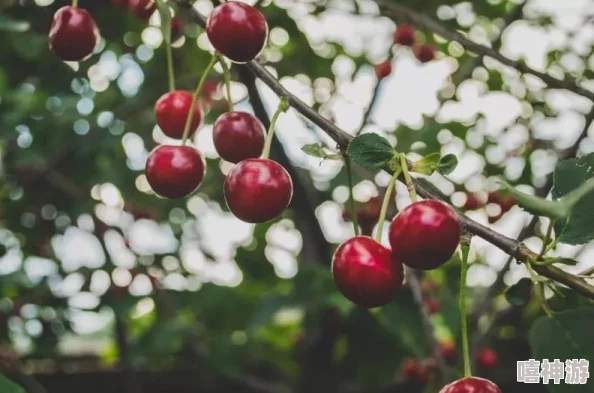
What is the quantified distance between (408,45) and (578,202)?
1700 millimetres

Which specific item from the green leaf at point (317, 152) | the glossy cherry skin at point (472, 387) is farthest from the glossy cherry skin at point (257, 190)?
the glossy cherry skin at point (472, 387)

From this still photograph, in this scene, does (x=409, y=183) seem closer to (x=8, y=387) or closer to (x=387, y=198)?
(x=387, y=198)

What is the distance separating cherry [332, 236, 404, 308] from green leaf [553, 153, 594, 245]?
206 mm

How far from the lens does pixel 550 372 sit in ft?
2.75

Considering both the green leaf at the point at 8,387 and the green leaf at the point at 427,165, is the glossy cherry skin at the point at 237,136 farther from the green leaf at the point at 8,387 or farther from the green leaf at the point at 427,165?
the green leaf at the point at 8,387

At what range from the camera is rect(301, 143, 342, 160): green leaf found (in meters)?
0.84

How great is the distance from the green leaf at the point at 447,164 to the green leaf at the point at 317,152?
121 millimetres

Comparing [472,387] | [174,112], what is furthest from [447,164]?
[174,112]

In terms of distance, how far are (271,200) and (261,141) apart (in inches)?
7.0

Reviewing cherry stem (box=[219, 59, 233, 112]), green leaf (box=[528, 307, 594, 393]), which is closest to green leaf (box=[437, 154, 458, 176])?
green leaf (box=[528, 307, 594, 393])

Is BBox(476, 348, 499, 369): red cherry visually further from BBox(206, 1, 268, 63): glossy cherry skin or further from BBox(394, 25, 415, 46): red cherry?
BBox(206, 1, 268, 63): glossy cherry skin

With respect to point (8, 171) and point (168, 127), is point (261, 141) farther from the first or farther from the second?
point (8, 171)

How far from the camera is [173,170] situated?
1.00 m

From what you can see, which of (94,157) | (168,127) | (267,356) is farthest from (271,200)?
(267,356)
